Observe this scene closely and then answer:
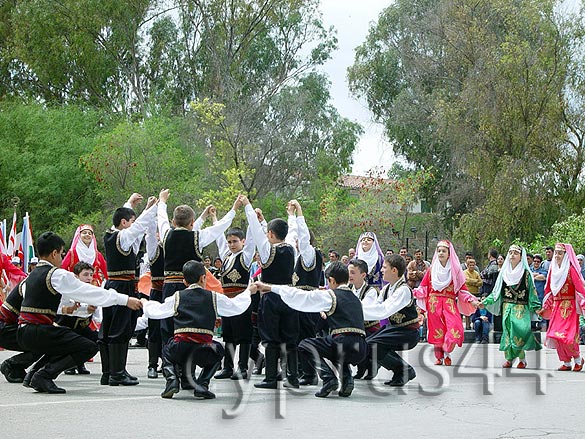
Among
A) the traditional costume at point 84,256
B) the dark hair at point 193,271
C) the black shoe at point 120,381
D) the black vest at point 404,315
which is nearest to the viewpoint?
the dark hair at point 193,271

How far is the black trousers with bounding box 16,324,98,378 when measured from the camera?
32.8ft

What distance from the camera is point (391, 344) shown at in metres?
10.9

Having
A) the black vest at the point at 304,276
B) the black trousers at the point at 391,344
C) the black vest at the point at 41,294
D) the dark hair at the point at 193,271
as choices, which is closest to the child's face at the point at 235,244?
the black vest at the point at 304,276

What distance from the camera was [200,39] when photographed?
4856cm

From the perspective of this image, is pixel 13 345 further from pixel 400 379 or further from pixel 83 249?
pixel 400 379

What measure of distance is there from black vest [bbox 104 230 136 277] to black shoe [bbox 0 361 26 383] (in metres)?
1.52

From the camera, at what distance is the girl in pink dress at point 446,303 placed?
13688 mm

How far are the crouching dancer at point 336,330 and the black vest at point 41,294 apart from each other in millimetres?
2136

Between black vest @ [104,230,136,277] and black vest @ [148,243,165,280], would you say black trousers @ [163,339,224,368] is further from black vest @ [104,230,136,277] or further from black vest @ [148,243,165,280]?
black vest @ [148,243,165,280]

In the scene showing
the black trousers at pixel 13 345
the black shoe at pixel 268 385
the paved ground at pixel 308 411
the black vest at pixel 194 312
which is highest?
the black vest at pixel 194 312

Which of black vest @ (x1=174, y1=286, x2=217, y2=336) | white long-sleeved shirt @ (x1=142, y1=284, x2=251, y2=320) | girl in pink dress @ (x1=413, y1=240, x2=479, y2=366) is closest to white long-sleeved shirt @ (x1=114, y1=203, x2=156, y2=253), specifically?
white long-sleeved shirt @ (x1=142, y1=284, x2=251, y2=320)

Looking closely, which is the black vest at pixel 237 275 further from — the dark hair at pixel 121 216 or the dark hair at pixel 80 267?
the dark hair at pixel 80 267

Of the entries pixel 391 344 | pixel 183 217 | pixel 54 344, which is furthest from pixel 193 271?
pixel 391 344

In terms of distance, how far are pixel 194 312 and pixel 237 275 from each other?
7.99 ft
